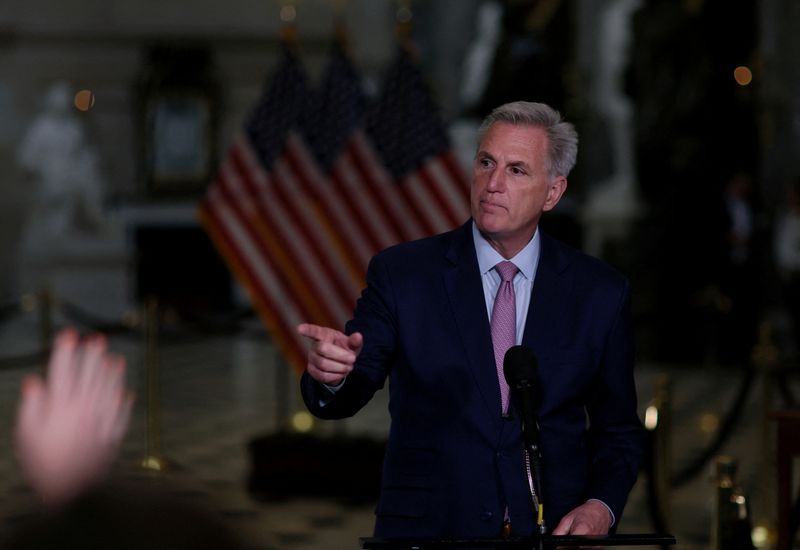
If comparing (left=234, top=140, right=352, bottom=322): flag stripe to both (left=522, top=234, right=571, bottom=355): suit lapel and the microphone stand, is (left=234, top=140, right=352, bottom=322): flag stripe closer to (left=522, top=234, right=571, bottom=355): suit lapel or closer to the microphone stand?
(left=522, top=234, right=571, bottom=355): suit lapel

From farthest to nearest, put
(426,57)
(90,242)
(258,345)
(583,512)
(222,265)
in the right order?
(426,57)
(222,265)
(90,242)
(258,345)
(583,512)

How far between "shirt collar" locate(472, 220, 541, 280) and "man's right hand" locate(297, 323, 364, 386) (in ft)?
1.71

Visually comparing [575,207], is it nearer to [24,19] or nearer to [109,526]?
[24,19]

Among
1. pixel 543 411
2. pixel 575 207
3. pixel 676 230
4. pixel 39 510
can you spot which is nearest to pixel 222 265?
pixel 575 207

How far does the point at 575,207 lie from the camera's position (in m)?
18.5

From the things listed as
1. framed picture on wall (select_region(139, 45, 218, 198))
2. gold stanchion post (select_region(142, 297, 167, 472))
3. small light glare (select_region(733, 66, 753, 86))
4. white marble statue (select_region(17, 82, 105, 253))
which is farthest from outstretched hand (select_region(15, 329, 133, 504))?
framed picture on wall (select_region(139, 45, 218, 198))

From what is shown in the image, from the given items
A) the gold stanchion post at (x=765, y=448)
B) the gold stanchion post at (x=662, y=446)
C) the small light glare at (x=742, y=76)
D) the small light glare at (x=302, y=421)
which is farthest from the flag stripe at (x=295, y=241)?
the small light glare at (x=742, y=76)

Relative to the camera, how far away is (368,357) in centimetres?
290

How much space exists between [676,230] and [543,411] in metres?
11.9

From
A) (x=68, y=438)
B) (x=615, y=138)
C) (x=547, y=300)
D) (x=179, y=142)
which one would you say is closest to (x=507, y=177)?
(x=547, y=300)

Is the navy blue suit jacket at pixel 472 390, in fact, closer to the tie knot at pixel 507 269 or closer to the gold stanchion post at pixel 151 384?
the tie knot at pixel 507 269

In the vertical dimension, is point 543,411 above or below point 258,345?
below

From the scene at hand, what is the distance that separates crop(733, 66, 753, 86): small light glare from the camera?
14.4 m

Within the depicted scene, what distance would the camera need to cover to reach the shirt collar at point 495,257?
3.04m
